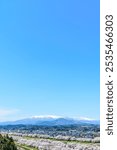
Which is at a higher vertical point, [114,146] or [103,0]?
[103,0]

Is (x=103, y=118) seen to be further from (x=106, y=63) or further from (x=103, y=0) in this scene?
(x=103, y=0)

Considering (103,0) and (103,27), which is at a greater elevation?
(103,0)

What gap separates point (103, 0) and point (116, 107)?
185 inches

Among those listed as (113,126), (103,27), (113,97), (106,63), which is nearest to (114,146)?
(113,126)

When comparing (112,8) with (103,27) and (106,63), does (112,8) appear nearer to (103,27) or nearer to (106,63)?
(103,27)

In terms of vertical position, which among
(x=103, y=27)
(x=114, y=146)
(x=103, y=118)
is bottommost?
(x=114, y=146)

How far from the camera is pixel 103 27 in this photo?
55.4 ft

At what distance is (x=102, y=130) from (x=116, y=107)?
3.94 ft

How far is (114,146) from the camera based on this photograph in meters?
16.5

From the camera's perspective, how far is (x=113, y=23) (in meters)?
16.9

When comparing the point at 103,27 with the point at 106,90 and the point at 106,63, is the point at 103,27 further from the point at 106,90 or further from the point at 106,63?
the point at 106,90

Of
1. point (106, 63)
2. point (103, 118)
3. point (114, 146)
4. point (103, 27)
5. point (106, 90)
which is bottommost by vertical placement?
point (114, 146)

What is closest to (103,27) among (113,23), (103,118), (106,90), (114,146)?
(113,23)

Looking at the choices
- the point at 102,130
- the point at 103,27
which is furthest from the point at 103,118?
the point at 103,27
